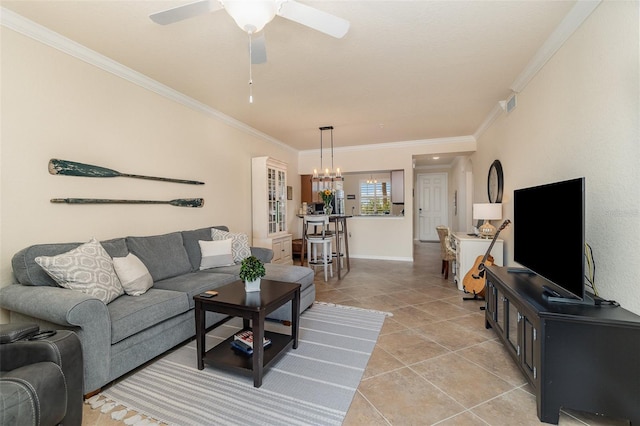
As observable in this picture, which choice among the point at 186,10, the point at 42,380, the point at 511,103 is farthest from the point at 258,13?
the point at 511,103

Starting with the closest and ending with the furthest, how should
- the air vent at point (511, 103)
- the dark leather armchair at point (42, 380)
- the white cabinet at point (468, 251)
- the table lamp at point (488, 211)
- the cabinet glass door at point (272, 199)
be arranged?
the dark leather armchair at point (42, 380) < the air vent at point (511, 103) < the table lamp at point (488, 211) < the white cabinet at point (468, 251) < the cabinet glass door at point (272, 199)

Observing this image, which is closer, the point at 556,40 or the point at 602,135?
the point at 602,135

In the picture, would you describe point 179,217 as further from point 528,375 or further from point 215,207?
point 528,375

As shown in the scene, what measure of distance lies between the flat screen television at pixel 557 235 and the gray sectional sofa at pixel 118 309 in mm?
2207

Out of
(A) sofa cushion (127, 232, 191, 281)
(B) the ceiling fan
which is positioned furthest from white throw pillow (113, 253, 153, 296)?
(B) the ceiling fan

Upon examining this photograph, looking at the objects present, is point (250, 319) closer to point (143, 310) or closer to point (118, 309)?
point (143, 310)

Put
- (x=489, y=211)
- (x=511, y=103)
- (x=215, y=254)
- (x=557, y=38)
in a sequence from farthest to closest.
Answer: (x=489, y=211)
(x=511, y=103)
(x=215, y=254)
(x=557, y=38)

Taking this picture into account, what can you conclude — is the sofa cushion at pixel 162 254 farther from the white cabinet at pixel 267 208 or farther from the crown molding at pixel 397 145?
the crown molding at pixel 397 145

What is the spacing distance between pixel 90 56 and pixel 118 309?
2319 mm

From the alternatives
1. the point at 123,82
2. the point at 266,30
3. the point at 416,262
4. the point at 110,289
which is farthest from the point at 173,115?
the point at 416,262

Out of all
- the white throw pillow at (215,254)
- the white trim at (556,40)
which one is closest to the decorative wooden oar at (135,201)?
the white throw pillow at (215,254)

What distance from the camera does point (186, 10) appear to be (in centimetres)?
162

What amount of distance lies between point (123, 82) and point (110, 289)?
84.5 inches

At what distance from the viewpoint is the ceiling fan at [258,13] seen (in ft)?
4.99
